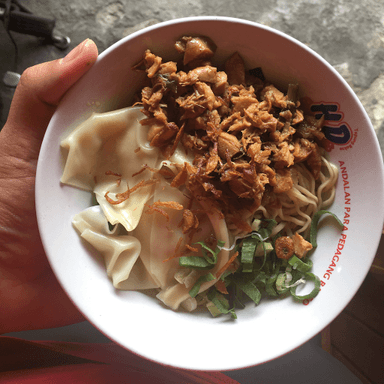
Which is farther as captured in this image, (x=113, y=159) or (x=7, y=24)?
(x=7, y=24)

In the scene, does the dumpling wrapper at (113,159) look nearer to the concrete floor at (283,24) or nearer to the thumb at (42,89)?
the thumb at (42,89)

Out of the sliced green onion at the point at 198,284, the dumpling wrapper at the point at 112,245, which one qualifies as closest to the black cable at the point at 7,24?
the dumpling wrapper at the point at 112,245

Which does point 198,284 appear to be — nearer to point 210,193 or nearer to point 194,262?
point 194,262

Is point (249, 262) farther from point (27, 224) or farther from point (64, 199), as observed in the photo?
point (27, 224)

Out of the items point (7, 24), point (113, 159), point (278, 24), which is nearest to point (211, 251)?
point (113, 159)

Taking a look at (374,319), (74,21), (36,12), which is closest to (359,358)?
(374,319)
